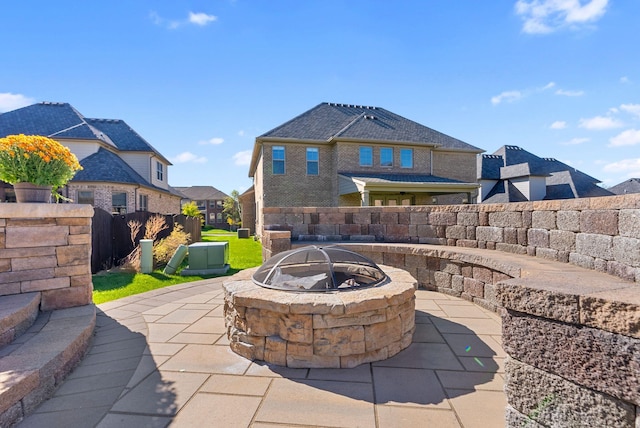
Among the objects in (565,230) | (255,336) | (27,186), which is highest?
(27,186)

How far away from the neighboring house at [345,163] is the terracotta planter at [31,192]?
38.3ft

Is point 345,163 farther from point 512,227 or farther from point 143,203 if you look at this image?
point 143,203

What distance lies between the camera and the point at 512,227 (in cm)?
491

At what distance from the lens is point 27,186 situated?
3709mm

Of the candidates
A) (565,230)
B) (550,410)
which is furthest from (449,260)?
(550,410)

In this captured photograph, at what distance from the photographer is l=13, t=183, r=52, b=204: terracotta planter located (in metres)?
3.70

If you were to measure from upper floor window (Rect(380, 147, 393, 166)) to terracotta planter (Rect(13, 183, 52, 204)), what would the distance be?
14469mm

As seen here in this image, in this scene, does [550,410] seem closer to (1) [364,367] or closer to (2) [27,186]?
(1) [364,367]

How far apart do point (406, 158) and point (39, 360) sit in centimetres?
1654

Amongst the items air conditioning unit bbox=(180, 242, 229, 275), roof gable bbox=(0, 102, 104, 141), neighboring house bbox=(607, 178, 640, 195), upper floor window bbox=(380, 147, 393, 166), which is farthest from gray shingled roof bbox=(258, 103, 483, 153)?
neighboring house bbox=(607, 178, 640, 195)

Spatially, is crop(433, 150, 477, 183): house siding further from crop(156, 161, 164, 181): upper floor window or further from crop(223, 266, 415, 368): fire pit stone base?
crop(156, 161, 164, 181): upper floor window

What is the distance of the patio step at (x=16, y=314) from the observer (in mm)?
2801

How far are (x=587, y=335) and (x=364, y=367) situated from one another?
1867mm

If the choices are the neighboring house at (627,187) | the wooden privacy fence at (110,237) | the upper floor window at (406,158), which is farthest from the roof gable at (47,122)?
the neighboring house at (627,187)
